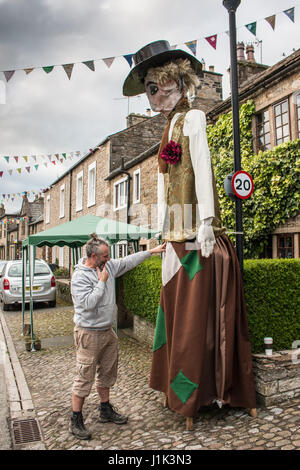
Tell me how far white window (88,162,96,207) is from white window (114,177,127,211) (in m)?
2.55

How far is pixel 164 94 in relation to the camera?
11.3 ft

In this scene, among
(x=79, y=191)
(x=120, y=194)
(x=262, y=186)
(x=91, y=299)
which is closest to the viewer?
(x=91, y=299)

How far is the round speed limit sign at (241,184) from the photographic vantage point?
11.6ft

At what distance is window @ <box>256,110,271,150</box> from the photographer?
8.11 m

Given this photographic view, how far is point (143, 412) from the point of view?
3592 millimetres

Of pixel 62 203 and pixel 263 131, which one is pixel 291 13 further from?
pixel 62 203

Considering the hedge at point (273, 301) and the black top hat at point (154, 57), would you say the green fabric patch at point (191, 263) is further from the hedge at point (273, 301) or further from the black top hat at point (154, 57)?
the black top hat at point (154, 57)

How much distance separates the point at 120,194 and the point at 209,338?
1315cm

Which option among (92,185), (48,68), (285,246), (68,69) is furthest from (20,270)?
(285,246)

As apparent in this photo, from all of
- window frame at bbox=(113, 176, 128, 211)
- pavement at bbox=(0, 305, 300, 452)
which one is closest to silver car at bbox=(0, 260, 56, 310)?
window frame at bbox=(113, 176, 128, 211)

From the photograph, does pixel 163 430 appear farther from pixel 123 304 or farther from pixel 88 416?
pixel 123 304

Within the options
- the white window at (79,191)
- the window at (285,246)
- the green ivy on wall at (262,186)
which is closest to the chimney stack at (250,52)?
the green ivy on wall at (262,186)
